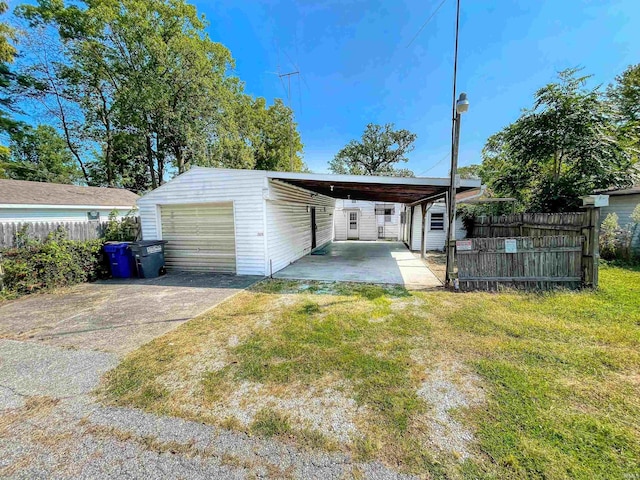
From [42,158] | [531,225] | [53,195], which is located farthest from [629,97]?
[42,158]

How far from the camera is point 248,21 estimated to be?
445 inches

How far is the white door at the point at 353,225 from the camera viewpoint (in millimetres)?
17875

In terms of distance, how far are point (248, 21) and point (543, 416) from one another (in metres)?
14.9

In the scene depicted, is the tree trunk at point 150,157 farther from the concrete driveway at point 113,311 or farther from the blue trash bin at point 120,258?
the concrete driveway at point 113,311

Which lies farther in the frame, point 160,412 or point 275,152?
point 275,152

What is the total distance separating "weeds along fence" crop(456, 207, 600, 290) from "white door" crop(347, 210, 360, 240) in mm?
12267

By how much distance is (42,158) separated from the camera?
18.9 m

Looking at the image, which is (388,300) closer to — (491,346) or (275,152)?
(491,346)

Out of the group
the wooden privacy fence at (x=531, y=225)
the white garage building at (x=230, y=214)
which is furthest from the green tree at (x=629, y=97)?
the white garage building at (x=230, y=214)

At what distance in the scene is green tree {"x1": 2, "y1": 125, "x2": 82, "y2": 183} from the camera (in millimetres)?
17984

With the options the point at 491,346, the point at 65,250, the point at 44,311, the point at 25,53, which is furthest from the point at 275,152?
the point at 491,346

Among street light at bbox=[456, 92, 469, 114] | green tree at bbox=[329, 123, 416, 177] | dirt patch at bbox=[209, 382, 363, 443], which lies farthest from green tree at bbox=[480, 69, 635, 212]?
green tree at bbox=[329, 123, 416, 177]

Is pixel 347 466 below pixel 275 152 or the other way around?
below

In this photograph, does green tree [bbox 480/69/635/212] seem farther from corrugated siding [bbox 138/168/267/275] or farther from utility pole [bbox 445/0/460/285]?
corrugated siding [bbox 138/168/267/275]
